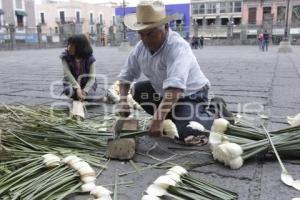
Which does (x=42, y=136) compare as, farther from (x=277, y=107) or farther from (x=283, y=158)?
(x=277, y=107)

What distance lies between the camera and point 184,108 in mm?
3066

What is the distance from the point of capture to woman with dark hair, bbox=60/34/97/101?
14.2 ft

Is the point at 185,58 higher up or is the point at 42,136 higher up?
the point at 185,58

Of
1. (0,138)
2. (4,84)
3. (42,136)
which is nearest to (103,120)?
(42,136)

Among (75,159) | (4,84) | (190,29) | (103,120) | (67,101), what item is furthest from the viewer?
(190,29)

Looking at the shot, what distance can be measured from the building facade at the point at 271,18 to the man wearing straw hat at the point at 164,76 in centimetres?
3848

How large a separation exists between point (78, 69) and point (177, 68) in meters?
2.20

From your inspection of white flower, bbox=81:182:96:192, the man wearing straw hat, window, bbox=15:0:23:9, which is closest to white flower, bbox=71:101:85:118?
the man wearing straw hat

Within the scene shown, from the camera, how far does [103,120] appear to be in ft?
11.9

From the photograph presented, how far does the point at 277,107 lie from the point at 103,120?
2093mm

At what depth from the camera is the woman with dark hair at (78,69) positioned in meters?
4.33

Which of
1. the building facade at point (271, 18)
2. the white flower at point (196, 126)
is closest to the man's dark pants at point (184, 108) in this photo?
the white flower at point (196, 126)

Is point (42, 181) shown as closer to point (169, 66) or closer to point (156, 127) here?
point (156, 127)

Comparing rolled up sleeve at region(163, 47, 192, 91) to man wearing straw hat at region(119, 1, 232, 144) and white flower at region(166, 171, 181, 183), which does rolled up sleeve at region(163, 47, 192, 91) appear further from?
white flower at region(166, 171, 181, 183)
